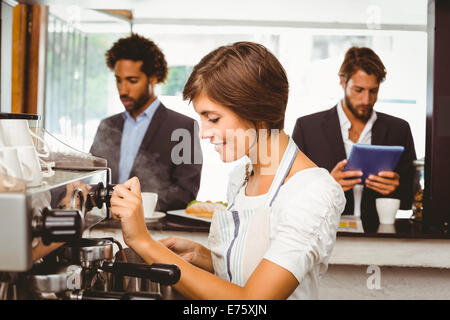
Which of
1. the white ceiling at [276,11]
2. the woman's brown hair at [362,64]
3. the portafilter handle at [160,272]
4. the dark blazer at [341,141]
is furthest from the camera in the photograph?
the white ceiling at [276,11]

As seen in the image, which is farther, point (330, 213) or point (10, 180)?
point (330, 213)

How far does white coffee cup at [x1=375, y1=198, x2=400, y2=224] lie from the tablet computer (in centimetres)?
17

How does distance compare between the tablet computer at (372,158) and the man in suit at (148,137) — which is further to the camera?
the man in suit at (148,137)

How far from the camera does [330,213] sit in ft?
3.10

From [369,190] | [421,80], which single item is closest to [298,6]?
[421,80]

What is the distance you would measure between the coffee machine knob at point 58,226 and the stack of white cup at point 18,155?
0.08m

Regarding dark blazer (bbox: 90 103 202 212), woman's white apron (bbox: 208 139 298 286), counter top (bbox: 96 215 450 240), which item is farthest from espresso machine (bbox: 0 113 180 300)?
dark blazer (bbox: 90 103 202 212)

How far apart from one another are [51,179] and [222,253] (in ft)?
1.53

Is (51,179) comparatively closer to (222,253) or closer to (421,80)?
(222,253)

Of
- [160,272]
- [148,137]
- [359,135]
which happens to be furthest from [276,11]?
[160,272]

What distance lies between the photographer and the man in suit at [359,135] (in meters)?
2.39

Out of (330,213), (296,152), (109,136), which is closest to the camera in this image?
(330,213)

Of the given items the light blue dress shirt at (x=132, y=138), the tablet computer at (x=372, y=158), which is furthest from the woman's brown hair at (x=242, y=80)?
the light blue dress shirt at (x=132, y=138)

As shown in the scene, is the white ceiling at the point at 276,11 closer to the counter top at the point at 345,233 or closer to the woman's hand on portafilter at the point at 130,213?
the counter top at the point at 345,233
